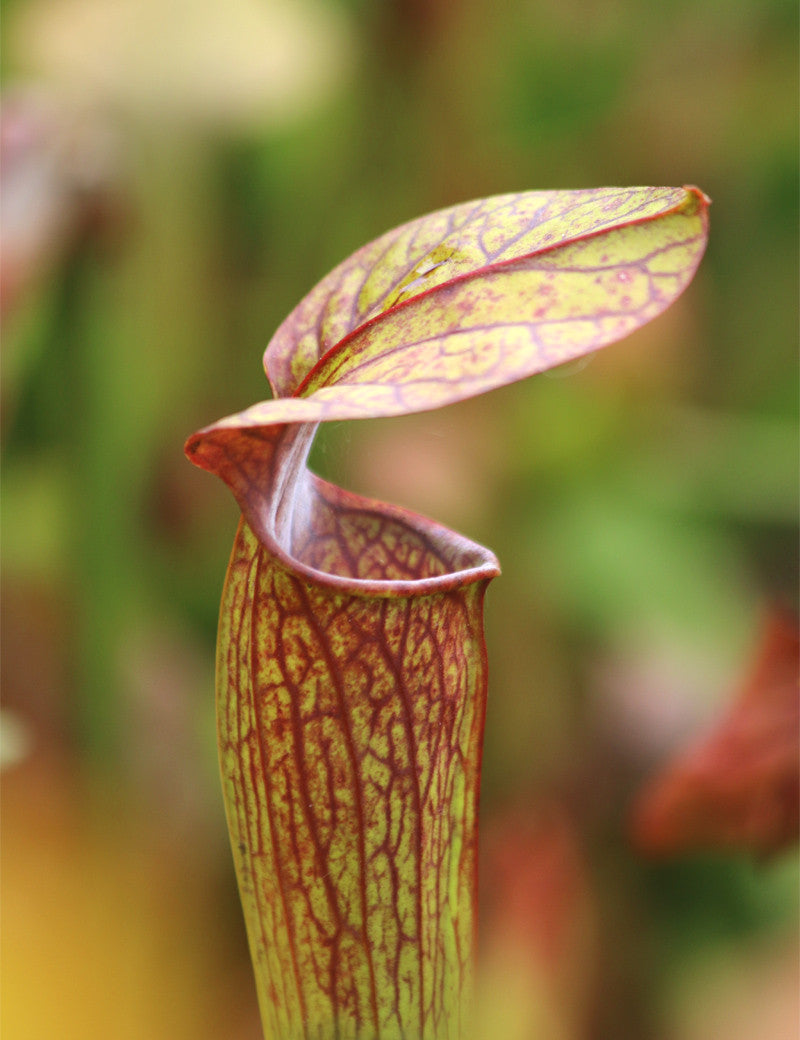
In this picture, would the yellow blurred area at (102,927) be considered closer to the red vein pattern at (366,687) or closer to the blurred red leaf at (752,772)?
the red vein pattern at (366,687)

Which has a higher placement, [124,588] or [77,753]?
[124,588]

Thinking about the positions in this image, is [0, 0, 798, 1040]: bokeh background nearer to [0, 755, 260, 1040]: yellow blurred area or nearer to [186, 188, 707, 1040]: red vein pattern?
[0, 755, 260, 1040]: yellow blurred area

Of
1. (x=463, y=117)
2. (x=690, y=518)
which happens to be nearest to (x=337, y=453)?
(x=690, y=518)

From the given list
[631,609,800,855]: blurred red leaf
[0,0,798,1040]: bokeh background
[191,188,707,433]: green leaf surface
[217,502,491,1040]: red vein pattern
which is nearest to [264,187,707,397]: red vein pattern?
[191,188,707,433]: green leaf surface

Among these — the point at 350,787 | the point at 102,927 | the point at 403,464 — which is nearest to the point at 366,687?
the point at 350,787

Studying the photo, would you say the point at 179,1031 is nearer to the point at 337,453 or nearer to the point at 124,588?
the point at 124,588

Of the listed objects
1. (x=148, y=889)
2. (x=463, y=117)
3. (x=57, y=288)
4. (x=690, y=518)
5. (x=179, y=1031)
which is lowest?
(x=179, y=1031)

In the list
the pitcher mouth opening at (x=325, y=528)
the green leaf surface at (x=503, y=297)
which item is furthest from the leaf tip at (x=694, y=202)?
the pitcher mouth opening at (x=325, y=528)

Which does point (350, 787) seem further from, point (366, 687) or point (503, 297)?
point (503, 297)
